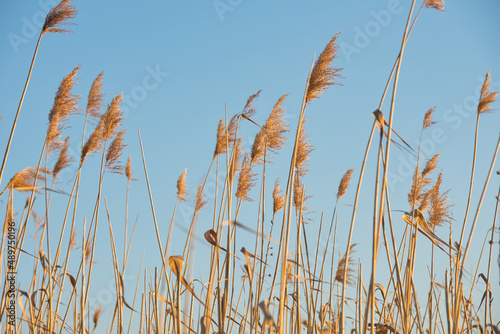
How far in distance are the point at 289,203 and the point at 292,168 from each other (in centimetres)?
18

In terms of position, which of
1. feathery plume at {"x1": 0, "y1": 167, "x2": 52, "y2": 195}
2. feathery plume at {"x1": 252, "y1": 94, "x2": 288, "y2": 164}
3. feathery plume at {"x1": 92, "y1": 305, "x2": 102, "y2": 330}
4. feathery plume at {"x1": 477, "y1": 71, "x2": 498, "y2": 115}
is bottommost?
feathery plume at {"x1": 92, "y1": 305, "x2": 102, "y2": 330}

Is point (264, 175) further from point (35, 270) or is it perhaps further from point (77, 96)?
point (35, 270)

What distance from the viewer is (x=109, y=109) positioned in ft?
9.71

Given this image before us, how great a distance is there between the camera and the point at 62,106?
2.94 meters

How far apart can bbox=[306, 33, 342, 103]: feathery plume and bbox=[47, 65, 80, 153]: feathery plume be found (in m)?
1.55

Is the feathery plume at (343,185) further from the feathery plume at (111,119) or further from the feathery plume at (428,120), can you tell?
the feathery plume at (111,119)

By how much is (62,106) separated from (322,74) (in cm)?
169

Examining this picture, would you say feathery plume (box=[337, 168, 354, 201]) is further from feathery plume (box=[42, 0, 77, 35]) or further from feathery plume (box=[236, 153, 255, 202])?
feathery plume (box=[42, 0, 77, 35])

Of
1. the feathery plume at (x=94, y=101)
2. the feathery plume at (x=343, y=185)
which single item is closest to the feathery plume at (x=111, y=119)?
the feathery plume at (x=94, y=101)

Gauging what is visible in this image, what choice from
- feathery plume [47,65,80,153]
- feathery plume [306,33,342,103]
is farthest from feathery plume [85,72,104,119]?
feathery plume [306,33,342,103]

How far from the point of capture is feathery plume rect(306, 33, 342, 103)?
2342 mm

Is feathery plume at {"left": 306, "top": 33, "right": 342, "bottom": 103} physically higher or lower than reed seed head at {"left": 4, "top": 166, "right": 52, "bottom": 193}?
higher

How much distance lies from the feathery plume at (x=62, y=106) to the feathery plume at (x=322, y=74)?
155 centimetres

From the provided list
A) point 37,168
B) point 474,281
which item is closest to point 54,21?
point 37,168
